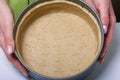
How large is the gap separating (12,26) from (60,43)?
0.35 ft

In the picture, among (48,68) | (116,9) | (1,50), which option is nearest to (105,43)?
(48,68)

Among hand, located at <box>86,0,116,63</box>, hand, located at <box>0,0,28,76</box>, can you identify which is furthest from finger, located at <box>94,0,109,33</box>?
hand, located at <box>0,0,28,76</box>

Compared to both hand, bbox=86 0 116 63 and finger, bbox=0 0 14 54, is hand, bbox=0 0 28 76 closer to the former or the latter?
finger, bbox=0 0 14 54

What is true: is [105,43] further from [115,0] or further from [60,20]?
[115,0]

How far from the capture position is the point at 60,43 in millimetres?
510

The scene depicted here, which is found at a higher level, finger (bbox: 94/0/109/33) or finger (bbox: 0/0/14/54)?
finger (bbox: 94/0/109/33)

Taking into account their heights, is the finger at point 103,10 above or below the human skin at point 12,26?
above

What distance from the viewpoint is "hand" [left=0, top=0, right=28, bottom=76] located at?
1.56 feet

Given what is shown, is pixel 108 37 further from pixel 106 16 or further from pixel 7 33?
pixel 7 33

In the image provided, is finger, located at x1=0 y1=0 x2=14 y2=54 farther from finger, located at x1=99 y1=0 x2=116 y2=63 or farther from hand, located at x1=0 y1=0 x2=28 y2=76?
finger, located at x1=99 y1=0 x2=116 y2=63

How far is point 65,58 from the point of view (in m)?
0.50

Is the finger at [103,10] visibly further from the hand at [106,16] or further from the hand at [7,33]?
the hand at [7,33]

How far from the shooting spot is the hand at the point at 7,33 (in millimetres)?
476

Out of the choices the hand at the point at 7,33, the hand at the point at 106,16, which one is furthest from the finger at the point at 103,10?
Result: the hand at the point at 7,33
